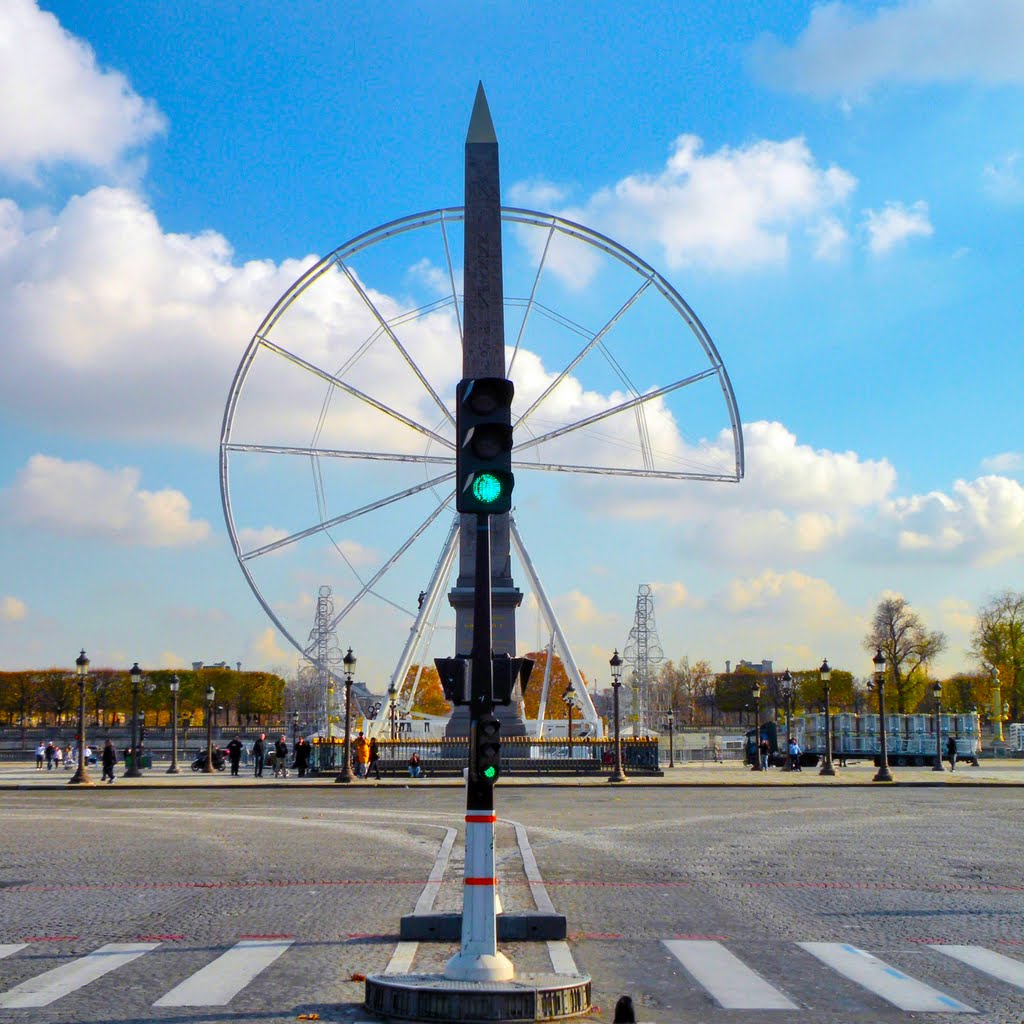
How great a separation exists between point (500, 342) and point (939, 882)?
31.3 metres

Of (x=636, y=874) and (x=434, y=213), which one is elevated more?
(x=434, y=213)

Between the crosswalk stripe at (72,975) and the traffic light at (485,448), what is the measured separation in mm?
3971

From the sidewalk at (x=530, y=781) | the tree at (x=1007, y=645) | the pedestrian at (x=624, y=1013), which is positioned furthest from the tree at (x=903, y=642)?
the pedestrian at (x=624, y=1013)

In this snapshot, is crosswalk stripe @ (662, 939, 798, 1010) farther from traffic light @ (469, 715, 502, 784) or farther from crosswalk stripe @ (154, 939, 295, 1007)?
crosswalk stripe @ (154, 939, 295, 1007)

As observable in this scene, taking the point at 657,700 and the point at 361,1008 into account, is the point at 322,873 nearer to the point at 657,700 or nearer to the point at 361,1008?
the point at 361,1008

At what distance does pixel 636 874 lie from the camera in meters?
14.7

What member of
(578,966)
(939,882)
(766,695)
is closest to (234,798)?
(939,882)

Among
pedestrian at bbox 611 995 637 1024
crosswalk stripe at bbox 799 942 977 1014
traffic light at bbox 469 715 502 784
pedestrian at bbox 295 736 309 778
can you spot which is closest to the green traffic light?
traffic light at bbox 469 715 502 784

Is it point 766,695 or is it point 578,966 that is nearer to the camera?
point 578,966

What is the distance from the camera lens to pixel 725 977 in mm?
8633

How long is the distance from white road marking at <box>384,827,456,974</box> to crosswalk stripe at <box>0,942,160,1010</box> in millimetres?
1955

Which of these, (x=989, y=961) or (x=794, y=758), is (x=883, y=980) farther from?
(x=794, y=758)

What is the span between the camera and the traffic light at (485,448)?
26.9 feet

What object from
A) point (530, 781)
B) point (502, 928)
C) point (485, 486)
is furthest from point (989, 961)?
point (530, 781)
